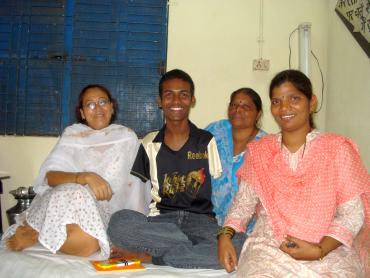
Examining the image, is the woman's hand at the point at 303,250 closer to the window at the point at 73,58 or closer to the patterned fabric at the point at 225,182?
the patterned fabric at the point at 225,182

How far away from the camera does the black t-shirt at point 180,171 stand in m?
2.11

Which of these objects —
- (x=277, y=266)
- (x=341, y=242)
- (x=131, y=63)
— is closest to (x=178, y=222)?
(x=277, y=266)

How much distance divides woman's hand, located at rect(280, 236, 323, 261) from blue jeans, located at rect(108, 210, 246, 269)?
1.21 ft

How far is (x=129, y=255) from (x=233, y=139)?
95 cm

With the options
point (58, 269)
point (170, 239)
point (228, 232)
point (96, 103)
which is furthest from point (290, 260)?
point (96, 103)

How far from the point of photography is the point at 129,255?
185 centimetres

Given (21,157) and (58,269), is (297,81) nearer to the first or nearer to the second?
(58,269)

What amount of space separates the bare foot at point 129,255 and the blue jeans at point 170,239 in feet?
0.06

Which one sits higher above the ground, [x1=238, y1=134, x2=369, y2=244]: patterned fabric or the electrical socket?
the electrical socket

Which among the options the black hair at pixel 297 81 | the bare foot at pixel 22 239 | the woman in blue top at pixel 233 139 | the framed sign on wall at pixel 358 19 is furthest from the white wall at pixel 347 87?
the bare foot at pixel 22 239

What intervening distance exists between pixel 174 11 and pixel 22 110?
161 centimetres

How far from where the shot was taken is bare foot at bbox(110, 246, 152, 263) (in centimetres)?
182

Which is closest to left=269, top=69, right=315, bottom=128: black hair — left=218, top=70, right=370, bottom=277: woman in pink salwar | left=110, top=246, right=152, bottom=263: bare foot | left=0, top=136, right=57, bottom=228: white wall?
left=218, top=70, right=370, bottom=277: woman in pink salwar

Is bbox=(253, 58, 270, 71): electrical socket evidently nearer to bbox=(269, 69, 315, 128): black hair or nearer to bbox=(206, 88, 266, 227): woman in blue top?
bbox=(206, 88, 266, 227): woman in blue top
